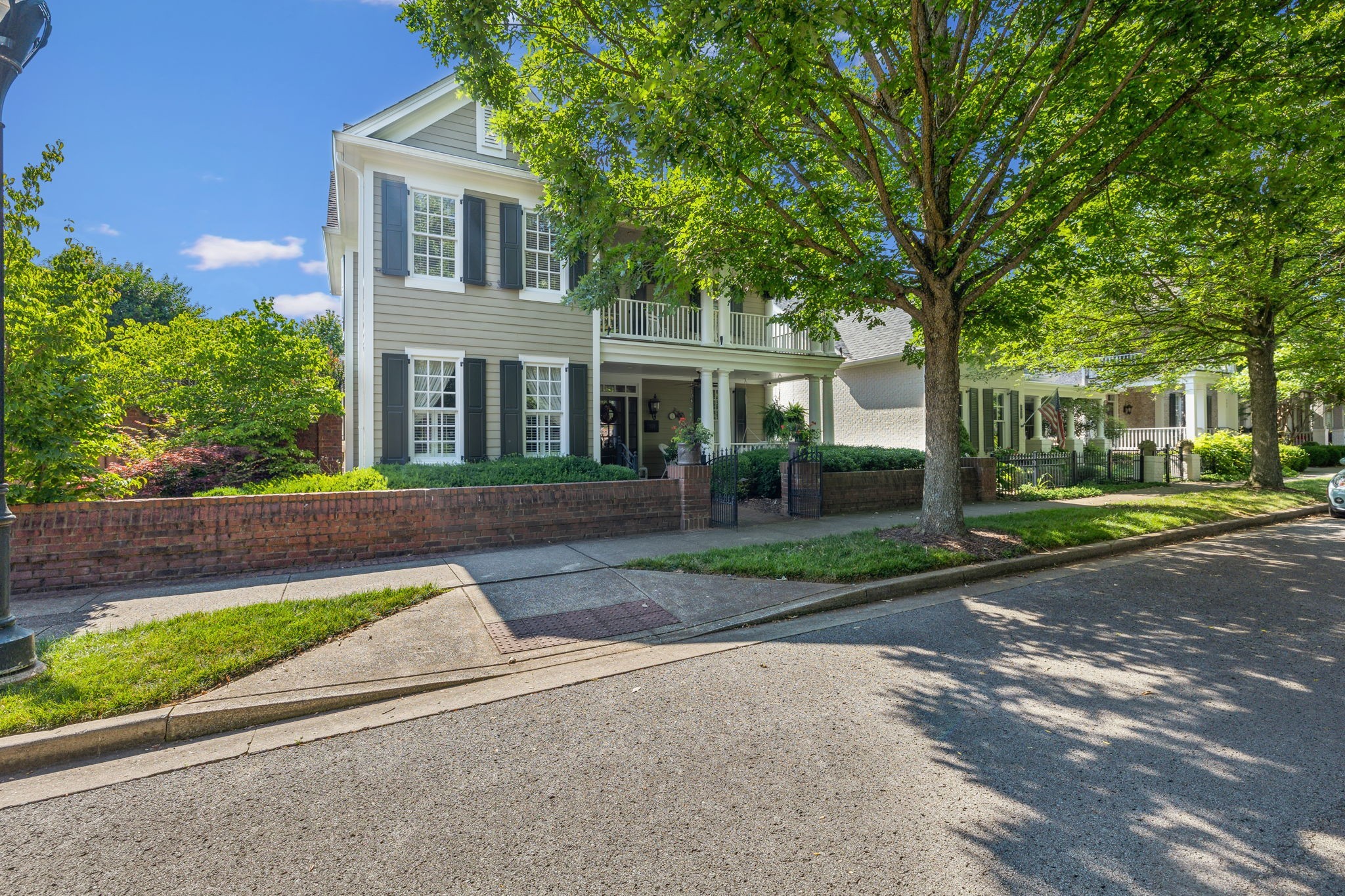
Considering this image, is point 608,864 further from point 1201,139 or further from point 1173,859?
point 1201,139

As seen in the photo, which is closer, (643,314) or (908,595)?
A: (908,595)

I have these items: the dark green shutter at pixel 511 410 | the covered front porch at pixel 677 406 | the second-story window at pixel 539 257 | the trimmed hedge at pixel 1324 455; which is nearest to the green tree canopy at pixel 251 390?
the dark green shutter at pixel 511 410

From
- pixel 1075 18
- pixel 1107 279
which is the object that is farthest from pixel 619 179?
pixel 1107 279

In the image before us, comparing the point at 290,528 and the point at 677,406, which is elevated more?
the point at 677,406

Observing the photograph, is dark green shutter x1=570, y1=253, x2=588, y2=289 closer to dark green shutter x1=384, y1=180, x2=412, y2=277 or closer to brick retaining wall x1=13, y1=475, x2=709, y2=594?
dark green shutter x1=384, y1=180, x2=412, y2=277

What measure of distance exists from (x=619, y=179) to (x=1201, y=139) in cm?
707

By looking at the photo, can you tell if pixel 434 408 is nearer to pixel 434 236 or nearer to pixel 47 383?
pixel 434 236

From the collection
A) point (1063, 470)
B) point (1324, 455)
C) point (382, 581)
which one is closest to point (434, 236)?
point (382, 581)

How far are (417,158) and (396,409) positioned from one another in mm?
4762

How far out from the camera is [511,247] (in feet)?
41.2

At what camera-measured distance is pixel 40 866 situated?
2.50m

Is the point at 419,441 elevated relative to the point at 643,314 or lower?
lower

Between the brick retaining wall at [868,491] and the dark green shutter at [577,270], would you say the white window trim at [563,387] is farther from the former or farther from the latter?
the brick retaining wall at [868,491]

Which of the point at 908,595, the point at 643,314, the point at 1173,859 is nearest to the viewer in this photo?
the point at 1173,859
